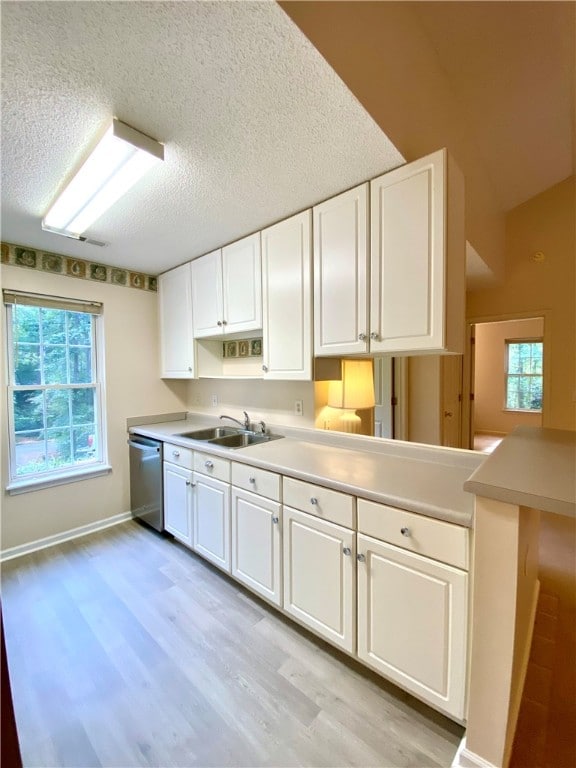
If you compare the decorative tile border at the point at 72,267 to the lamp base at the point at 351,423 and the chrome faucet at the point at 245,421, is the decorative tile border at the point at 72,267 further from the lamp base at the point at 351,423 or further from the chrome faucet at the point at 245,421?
the lamp base at the point at 351,423

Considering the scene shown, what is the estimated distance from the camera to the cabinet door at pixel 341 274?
1760 millimetres

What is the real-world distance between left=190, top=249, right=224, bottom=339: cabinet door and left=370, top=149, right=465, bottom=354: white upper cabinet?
1.35 meters

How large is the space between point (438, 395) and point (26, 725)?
2.82 meters

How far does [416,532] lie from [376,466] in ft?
1.69

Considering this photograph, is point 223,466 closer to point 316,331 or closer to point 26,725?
point 316,331

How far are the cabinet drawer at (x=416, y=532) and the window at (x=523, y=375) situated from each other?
18.8 feet

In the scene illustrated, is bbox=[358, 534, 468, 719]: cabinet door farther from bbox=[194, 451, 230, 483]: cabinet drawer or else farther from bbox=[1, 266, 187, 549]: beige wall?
bbox=[1, 266, 187, 549]: beige wall

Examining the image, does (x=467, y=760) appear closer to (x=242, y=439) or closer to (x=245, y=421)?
(x=242, y=439)

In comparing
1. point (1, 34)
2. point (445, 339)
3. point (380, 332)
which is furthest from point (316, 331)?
point (1, 34)

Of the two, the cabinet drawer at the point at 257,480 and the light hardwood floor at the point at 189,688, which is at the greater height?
the cabinet drawer at the point at 257,480

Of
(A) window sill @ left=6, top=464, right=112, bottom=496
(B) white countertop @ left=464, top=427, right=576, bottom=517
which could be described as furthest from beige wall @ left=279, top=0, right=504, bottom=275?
(A) window sill @ left=6, top=464, right=112, bottom=496

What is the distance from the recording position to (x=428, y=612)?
1273 mm

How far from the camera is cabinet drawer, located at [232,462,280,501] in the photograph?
1820 mm

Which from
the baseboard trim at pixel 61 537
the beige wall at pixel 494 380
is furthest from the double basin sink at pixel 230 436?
the beige wall at pixel 494 380
